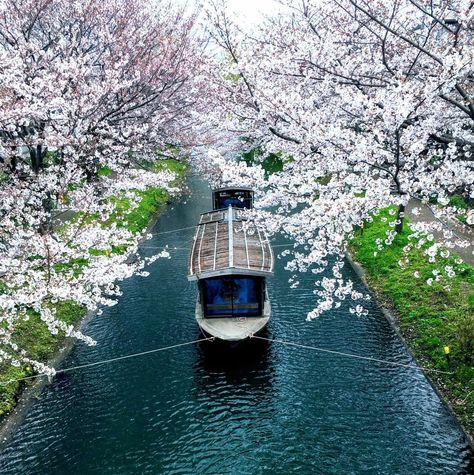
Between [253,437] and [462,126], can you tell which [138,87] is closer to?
[462,126]

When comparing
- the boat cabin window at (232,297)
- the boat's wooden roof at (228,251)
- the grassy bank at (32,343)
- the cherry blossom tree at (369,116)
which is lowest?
the grassy bank at (32,343)

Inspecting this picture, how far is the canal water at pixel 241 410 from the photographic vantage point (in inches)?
496

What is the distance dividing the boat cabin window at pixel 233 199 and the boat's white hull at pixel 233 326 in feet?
40.0

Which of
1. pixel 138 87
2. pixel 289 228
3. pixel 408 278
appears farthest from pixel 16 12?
pixel 408 278

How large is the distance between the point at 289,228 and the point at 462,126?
6185mm

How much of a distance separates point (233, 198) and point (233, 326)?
13345 millimetres

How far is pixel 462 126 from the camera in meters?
13.4

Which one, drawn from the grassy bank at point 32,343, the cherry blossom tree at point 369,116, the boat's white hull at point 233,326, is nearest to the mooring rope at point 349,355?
the boat's white hull at point 233,326

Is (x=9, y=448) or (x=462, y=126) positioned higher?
(x=462, y=126)

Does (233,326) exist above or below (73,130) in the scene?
below

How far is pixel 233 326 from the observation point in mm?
17391

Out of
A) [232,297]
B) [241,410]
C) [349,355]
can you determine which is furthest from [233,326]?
[349,355]

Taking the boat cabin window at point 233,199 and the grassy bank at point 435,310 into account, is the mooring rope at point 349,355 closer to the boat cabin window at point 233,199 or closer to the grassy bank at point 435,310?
the grassy bank at point 435,310

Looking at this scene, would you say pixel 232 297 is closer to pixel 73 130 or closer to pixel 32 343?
pixel 32 343
